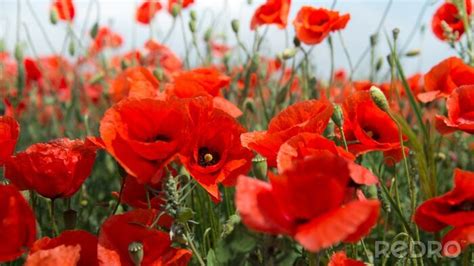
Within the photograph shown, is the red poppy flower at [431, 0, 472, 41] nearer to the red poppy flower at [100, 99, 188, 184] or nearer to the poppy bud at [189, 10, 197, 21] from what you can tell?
the poppy bud at [189, 10, 197, 21]

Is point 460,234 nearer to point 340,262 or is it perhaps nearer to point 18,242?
point 340,262

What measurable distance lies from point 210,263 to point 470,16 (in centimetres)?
126

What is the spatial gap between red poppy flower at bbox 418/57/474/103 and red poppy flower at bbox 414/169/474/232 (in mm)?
507

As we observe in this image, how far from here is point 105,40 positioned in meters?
4.27

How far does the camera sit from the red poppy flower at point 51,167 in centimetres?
112

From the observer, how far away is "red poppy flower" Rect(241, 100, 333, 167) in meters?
1.03

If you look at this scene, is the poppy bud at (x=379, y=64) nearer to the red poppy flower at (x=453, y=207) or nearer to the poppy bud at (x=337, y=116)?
the poppy bud at (x=337, y=116)

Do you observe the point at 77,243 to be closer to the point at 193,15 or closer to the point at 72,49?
the point at 193,15

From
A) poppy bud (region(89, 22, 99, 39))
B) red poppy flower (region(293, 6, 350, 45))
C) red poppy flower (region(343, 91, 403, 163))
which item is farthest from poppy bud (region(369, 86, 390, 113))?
poppy bud (region(89, 22, 99, 39))

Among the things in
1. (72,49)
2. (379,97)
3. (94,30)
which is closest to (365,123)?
(379,97)

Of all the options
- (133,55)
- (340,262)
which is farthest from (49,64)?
(340,262)

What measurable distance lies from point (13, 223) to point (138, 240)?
0.61 ft

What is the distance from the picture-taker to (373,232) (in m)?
1.78

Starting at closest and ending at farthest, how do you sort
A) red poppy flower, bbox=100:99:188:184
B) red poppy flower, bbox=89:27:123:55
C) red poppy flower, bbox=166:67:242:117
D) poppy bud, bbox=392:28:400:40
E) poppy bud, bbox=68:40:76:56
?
red poppy flower, bbox=100:99:188:184, red poppy flower, bbox=166:67:242:117, poppy bud, bbox=392:28:400:40, poppy bud, bbox=68:40:76:56, red poppy flower, bbox=89:27:123:55
